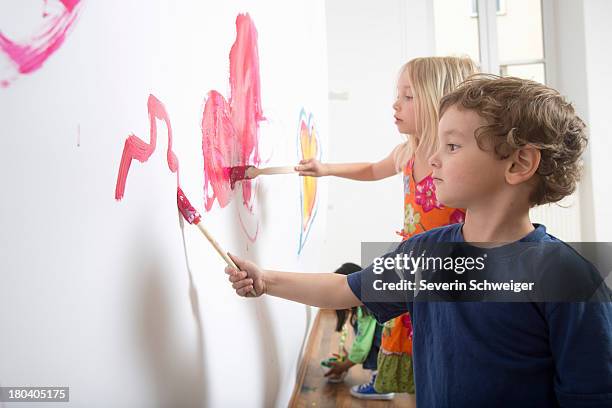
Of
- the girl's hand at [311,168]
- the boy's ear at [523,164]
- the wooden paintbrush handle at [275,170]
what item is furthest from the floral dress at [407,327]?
the boy's ear at [523,164]

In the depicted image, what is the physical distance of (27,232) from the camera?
38 cm

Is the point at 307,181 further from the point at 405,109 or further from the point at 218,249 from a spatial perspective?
the point at 218,249

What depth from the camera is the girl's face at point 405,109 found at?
139 centimetres

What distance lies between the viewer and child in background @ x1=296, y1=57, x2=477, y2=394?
4.44 feet

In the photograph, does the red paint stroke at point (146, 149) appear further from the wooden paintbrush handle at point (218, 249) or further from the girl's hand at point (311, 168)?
the girl's hand at point (311, 168)

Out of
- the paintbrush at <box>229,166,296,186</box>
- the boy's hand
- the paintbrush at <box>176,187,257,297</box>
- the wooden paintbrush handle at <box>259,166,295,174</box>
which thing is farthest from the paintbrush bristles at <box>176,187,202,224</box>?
the wooden paintbrush handle at <box>259,166,295,174</box>

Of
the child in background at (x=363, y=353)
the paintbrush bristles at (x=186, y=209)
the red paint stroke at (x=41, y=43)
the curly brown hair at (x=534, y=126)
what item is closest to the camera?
the red paint stroke at (x=41, y=43)

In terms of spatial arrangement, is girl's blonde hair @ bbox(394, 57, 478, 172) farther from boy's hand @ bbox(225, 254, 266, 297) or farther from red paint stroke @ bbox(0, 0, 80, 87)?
red paint stroke @ bbox(0, 0, 80, 87)

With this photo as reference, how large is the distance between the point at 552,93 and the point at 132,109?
579 millimetres

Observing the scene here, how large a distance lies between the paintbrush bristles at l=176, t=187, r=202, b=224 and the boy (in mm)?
125

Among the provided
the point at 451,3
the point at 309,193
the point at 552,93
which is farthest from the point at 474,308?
the point at 451,3

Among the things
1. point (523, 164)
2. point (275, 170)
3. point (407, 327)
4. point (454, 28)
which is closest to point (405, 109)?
point (275, 170)

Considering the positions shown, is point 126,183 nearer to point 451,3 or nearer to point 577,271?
point 577,271

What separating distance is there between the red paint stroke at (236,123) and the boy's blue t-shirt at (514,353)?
1.21 feet
